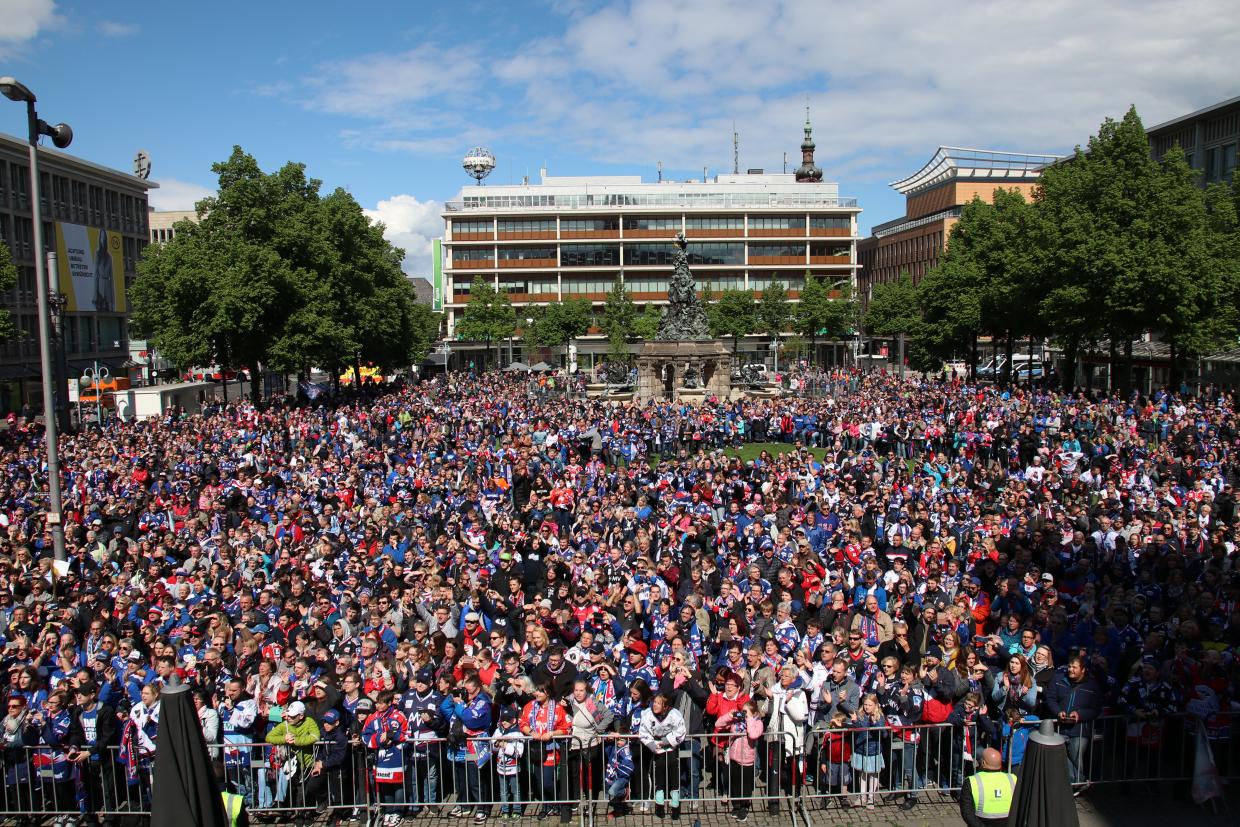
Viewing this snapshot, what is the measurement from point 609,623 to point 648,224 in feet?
248

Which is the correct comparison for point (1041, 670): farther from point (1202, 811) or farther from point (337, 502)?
point (337, 502)

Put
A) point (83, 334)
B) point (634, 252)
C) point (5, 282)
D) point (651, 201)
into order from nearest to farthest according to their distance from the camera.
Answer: point (5, 282) < point (83, 334) < point (634, 252) < point (651, 201)

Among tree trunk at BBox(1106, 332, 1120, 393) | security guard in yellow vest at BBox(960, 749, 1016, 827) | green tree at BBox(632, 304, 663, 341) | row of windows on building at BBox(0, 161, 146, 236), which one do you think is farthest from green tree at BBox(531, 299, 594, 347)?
security guard in yellow vest at BBox(960, 749, 1016, 827)

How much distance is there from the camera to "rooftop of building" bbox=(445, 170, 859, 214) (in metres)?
83.4

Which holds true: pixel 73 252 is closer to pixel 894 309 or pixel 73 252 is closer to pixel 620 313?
pixel 620 313

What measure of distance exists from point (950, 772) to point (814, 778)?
1.25 metres

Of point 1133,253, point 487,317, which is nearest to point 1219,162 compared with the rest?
point 1133,253

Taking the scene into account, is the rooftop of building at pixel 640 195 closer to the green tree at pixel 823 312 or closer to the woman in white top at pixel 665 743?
the green tree at pixel 823 312

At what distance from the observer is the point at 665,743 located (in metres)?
7.91

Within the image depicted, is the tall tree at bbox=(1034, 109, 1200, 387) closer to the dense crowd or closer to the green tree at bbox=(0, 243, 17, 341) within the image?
the dense crowd

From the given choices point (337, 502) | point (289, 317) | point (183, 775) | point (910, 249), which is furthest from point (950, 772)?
point (910, 249)

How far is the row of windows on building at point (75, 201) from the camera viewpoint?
50750mm

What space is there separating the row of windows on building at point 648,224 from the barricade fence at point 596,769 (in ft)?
251

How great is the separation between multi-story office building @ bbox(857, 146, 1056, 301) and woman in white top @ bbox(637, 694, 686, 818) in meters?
80.3
